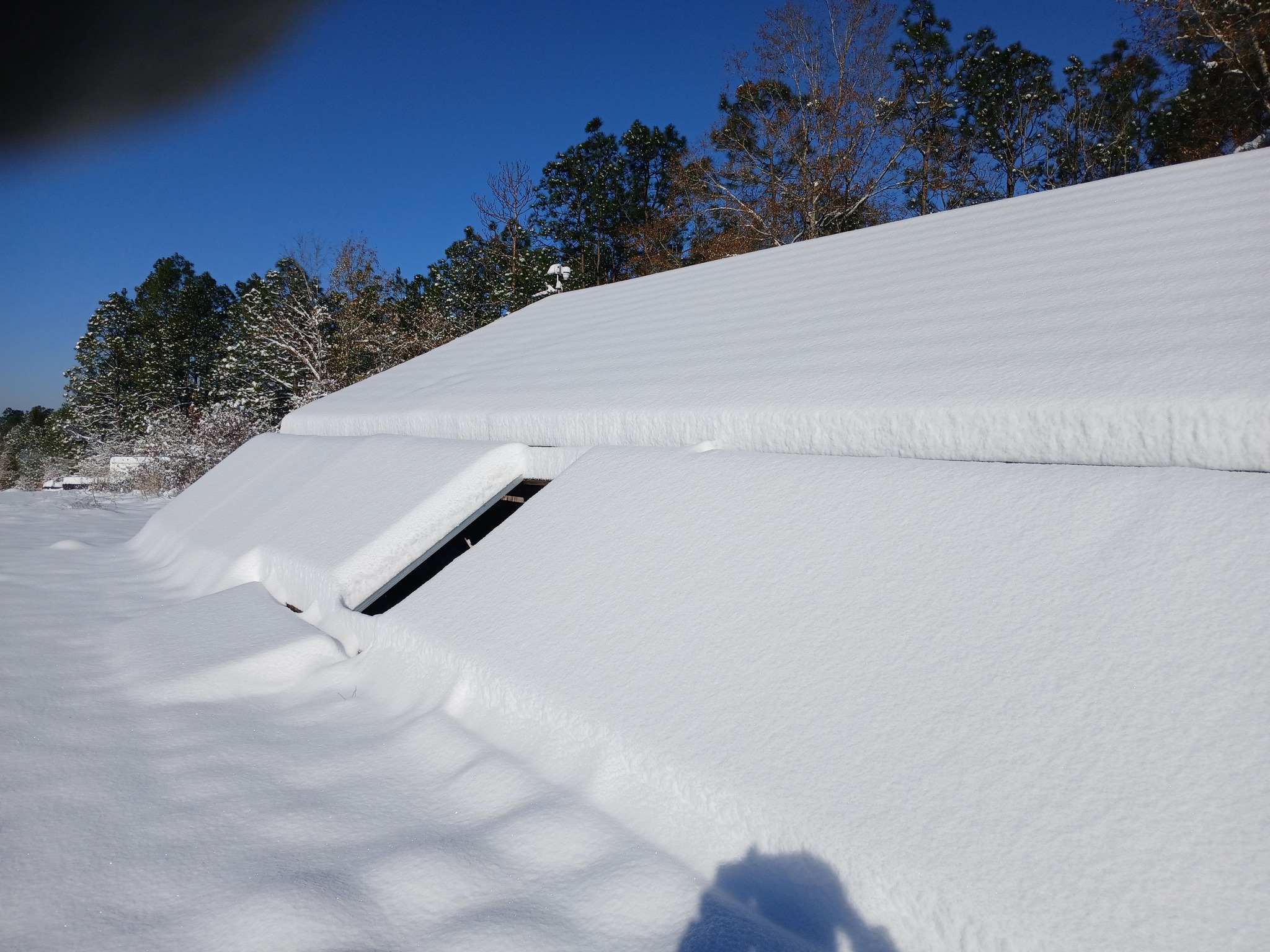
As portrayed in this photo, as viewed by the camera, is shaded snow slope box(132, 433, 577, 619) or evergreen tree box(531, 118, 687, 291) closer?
shaded snow slope box(132, 433, 577, 619)

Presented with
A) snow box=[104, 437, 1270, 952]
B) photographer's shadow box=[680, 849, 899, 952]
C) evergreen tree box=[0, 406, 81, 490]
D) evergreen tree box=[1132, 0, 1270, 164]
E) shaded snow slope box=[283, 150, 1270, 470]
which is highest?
evergreen tree box=[1132, 0, 1270, 164]

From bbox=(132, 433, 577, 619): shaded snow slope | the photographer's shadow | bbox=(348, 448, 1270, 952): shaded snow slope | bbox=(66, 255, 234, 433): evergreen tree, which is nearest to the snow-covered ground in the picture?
the photographer's shadow

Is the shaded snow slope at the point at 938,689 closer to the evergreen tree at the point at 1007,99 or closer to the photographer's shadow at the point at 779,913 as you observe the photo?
the photographer's shadow at the point at 779,913

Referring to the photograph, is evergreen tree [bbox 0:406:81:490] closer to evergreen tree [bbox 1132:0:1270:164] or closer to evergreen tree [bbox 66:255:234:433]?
evergreen tree [bbox 66:255:234:433]

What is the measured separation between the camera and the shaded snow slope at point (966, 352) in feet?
4.72

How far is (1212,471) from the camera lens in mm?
1255

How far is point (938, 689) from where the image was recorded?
1.12 meters

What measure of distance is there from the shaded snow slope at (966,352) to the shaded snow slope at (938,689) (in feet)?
0.40

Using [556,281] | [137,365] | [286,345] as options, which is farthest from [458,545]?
[137,365]

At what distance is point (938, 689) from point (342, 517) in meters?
2.48

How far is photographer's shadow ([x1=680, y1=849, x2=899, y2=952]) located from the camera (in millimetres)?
964

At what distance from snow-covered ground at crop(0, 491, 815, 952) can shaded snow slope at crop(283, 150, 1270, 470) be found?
1163mm

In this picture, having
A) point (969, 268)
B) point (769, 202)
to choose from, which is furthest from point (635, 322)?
point (769, 202)

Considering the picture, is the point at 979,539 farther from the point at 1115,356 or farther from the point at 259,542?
the point at 259,542
